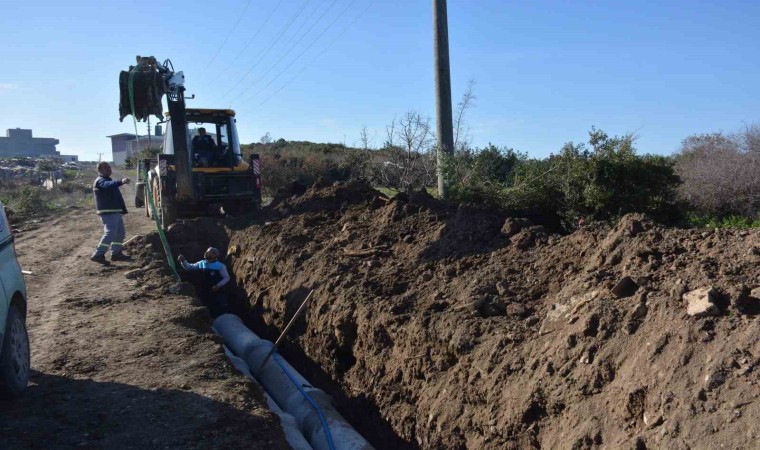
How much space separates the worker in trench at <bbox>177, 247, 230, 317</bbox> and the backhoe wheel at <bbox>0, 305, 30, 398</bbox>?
→ 440 centimetres

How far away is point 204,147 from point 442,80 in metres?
6.18

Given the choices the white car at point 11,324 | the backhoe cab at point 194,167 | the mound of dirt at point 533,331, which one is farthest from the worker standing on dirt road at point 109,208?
the white car at point 11,324

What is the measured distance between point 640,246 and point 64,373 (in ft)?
16.8

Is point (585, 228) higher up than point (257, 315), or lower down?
higher up

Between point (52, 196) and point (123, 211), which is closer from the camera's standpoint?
point (123, 211)

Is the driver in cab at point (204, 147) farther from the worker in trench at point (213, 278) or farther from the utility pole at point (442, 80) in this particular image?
the utility pole at point (442, 80)

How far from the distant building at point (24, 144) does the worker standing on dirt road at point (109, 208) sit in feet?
396

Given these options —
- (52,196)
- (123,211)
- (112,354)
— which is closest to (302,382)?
(112,354)

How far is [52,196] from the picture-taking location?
3052 cm

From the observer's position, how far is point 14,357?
510cm

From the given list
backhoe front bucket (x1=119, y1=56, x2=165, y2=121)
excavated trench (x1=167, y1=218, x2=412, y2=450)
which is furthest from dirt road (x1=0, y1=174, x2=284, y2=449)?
backhoe front bucket (x1=119, y1=56, x2=165, y2=121)

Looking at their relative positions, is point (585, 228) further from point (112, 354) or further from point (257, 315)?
A: point (257, 315)

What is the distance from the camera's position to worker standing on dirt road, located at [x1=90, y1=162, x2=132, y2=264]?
10.6 m

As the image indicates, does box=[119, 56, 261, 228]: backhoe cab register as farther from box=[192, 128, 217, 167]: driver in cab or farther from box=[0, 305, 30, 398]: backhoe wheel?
box=[0, 305, 30, 398]: backhoe wheel
